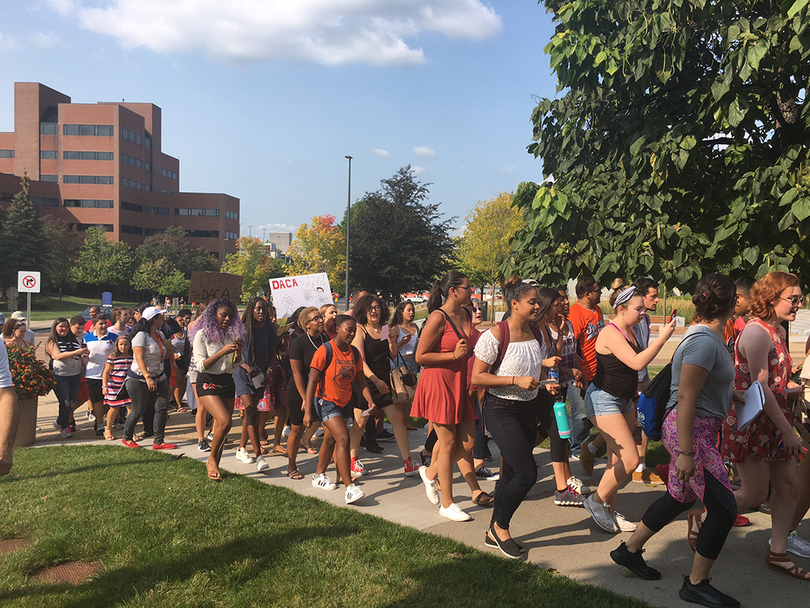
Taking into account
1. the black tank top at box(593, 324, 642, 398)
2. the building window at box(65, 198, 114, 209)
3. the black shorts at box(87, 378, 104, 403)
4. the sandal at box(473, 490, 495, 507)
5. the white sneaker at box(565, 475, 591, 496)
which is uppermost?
the building window at box(65, 198, 114, 209)

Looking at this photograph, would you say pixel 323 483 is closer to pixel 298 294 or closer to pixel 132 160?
pixel 298 294

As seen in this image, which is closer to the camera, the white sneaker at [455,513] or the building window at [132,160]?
the white sneaker at [455,513]

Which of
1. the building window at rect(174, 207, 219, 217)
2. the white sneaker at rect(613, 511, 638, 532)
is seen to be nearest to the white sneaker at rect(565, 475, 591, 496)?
the white sneaker at rect(613, 511, 638, 532)

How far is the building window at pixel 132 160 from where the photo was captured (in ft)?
279

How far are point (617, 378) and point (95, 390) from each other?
8.00 m

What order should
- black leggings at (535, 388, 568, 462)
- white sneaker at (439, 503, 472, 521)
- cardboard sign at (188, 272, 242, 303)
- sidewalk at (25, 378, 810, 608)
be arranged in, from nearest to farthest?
sidewalk at (25, 378, 810, 608) < white sneaker at (439, 503, 472, 521) < black leggings at (535, 388, 568, 462) < cardboard sign at (188, 272, 242, 303)

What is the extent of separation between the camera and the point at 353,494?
6.02m

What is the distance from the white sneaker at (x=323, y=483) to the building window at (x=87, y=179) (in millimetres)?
86275

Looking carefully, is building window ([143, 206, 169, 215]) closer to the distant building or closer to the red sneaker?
the distant building

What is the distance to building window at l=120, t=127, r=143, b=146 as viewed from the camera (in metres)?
84.9

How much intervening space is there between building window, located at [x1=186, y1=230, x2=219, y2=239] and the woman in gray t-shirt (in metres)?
96.5

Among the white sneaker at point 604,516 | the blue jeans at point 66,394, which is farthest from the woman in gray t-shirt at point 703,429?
the blue jeans at point 66,394

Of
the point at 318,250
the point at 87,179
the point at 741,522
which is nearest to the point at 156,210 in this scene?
the point at 87,179

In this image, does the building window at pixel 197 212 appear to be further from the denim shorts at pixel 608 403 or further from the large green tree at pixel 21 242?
the denim shorts at pixel 608 403
